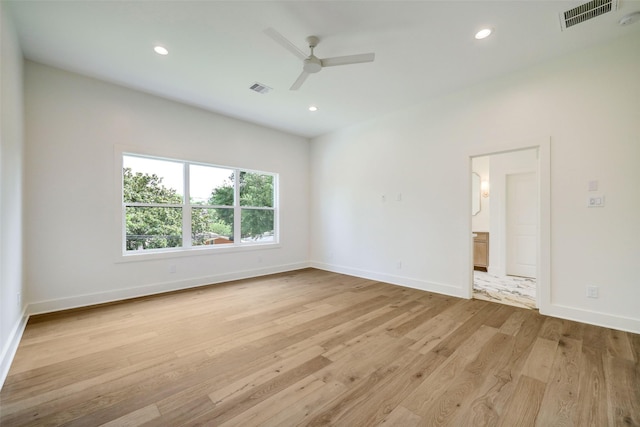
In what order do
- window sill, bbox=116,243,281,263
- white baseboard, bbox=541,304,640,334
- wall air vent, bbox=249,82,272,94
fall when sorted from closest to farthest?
white baseboard, bbox=541,304,640,334, wall air vent, bbox=249,82,272,94, window sill, bbox=116,243,281,263

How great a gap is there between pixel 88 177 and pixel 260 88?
8.45 feet

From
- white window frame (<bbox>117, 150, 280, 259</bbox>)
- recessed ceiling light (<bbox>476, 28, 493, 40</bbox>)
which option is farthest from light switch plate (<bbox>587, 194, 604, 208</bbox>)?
white window frame (<bbox>117, 150, 280, 259</bbox>)

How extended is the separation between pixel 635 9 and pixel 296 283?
4.99m

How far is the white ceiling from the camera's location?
7.64ft

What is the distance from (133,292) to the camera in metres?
3.79

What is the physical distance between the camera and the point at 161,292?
13.2 ft

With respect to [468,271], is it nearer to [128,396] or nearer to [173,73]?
[128,396]

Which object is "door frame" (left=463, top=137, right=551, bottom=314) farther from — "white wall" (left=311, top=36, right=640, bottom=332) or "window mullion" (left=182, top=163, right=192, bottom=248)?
"window mullion" (left=182, top=163, right=192, bottom=248)

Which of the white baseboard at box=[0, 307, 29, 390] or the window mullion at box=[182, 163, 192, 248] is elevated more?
the window mullion at box=[182, 163, 192, 248]

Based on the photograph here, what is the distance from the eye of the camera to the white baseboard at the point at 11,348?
75.0 inches

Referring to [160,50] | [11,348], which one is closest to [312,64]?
[160,50]

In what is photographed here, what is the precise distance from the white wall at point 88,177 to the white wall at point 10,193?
0.34 metres

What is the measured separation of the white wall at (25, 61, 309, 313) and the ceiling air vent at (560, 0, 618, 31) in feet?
15.4

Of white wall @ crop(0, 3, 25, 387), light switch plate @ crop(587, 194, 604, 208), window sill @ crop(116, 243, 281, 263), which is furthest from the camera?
window sill @ crop(116, 243, 281, 263)
